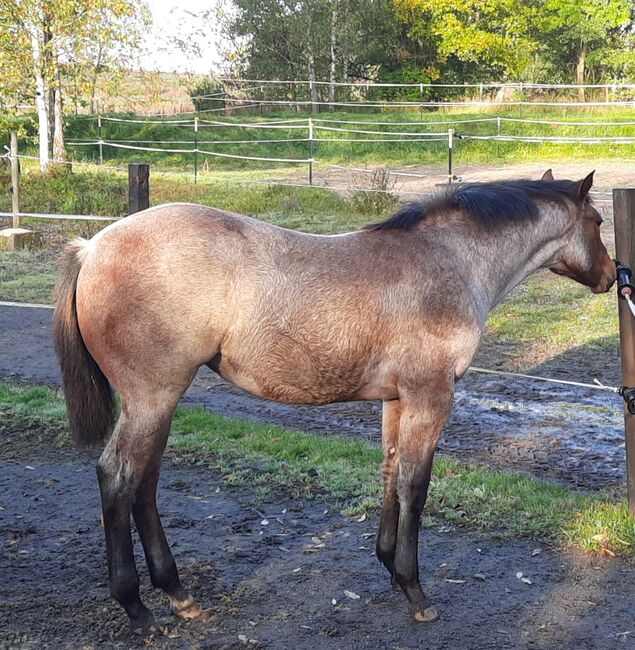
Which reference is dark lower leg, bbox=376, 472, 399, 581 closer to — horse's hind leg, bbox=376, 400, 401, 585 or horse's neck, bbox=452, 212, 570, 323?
horse's hind leg, bbox=376, 400, 401, 585

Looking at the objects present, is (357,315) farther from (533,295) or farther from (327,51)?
(327,51)

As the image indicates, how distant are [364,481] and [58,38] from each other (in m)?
17.7

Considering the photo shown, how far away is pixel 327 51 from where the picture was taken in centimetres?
3791

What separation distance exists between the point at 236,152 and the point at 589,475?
20926 mm

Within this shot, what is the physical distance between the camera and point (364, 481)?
4.96 meters

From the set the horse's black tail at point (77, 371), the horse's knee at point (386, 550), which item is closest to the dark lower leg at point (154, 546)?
the horse's black tail at point (77, 371)

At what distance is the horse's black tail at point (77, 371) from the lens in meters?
3.53

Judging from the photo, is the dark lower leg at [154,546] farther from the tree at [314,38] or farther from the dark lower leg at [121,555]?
the tree at [314,38]

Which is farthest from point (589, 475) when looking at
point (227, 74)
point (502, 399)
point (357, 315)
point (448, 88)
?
point (227, 74)

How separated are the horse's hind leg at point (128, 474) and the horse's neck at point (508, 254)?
1.45 m

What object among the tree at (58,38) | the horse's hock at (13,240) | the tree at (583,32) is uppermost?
the tree at (583,32)

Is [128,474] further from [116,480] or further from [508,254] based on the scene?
[508,254]

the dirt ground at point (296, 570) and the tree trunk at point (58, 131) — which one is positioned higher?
the tree trunk at point (58, 131)

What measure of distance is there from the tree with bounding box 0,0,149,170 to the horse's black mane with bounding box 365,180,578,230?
17.0 meters
